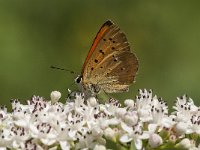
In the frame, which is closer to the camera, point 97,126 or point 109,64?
Answer: point 97,126

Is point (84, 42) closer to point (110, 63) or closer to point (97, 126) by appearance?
point (110, 63)

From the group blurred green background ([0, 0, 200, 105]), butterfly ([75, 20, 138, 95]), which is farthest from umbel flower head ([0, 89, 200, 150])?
blurred green background ([0, 0, 200, 105])

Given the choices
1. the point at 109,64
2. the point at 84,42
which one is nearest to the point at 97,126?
the point at 109,64

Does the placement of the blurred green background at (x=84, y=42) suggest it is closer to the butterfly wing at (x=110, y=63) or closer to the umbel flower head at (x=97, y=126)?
the butterfly wing at (x=110, y=63)

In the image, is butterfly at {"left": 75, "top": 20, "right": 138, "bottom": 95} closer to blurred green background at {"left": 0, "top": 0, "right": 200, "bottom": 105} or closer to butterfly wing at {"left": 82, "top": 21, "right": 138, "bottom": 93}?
butterfly wing at {"left": 82, "top": 21, "right": 138, "bottom": 93}

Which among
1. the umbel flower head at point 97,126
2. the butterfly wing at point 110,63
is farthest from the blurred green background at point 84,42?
the umbel flower head at point 97,126

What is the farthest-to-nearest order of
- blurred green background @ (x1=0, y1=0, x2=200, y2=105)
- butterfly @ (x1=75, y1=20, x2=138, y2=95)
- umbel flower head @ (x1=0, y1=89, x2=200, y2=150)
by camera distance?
blurred green background @ (x1=0, y1=0, x2=200, y2=105) < butterfly @ (x1=75, y1=20, x2=138, y2=95) < umbel flower head @ (x1=0, y1=89, x2=200, y2=150)

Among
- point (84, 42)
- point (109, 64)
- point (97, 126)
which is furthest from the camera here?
point (84, 42)
